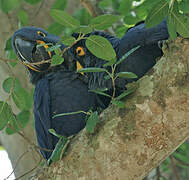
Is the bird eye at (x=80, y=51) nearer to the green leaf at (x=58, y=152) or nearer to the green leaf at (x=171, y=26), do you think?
the green leaf at (x=58, y=152)

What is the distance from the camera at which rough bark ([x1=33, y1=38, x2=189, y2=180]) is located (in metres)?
1.55

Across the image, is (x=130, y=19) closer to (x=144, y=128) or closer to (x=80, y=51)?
(x=80, y=51)

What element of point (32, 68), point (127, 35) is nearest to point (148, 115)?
point (127, 35)

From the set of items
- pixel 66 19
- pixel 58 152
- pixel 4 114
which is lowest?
pixel 58 152

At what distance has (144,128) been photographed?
62.6 inches

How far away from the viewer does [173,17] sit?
1.50m

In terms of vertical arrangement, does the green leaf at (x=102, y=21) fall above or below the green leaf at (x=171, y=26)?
above

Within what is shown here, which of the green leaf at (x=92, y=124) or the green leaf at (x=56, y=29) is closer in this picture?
the green leaf at (x=92, y=124)

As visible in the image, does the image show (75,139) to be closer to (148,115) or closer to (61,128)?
(148,115)

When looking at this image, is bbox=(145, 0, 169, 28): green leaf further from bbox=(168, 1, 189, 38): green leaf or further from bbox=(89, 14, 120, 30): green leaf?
bbox=(89, 14, 120, 30): green leaf

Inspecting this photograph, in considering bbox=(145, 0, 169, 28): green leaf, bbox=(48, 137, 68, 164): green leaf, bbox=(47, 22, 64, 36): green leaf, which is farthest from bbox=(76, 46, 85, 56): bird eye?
bbox=(145, 0, 169, 28): green leaf

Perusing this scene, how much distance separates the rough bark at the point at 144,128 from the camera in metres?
1.55

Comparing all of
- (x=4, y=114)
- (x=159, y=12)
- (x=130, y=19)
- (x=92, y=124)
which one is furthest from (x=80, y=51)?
(x=159, y=12)

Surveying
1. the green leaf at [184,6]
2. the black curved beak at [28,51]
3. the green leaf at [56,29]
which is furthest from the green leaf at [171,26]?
the green leaf at [56,29]
